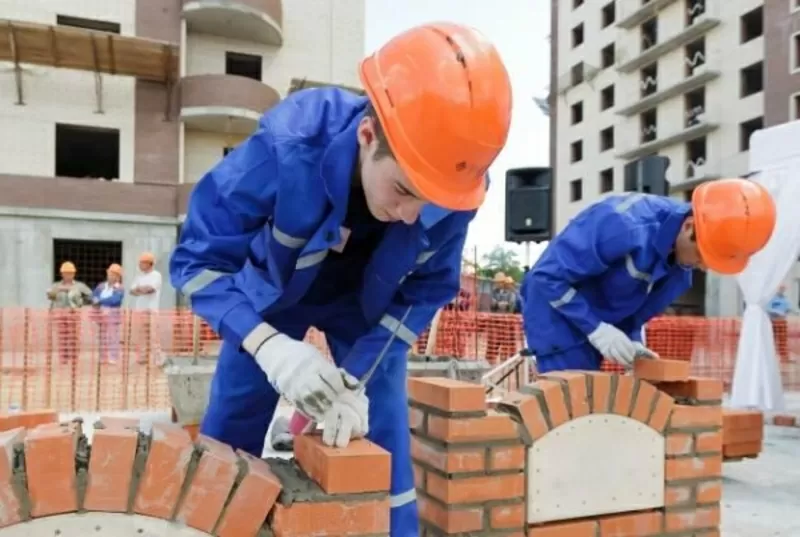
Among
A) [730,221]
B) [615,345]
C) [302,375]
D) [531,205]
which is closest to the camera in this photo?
[302,375]

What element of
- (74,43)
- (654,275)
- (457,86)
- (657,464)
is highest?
(74,43)

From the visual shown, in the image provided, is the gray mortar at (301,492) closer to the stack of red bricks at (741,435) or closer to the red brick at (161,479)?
the red brick at (161,479)

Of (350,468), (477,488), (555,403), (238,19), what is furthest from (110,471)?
(238,19)

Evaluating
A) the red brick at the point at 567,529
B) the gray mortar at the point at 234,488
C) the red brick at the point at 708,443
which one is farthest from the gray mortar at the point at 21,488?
the red brick at the point at 708,443

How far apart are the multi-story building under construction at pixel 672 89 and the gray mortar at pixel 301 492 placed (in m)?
18.9

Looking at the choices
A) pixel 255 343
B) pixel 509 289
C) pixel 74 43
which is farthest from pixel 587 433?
pixel 74 43

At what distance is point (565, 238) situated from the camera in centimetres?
362

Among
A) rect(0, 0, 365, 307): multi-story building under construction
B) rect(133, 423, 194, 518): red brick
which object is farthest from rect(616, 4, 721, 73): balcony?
rect(133, 423, 194, 518): red brick

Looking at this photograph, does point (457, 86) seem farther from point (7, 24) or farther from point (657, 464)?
point (7, 24)

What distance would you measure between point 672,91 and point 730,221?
26.6 m

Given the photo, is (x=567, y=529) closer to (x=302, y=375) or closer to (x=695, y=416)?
(x=695, y=416)

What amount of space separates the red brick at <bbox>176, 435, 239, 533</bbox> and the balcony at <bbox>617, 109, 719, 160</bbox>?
26937 millimetres

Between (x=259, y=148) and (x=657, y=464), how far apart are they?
2.02m

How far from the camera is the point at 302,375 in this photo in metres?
1.86
